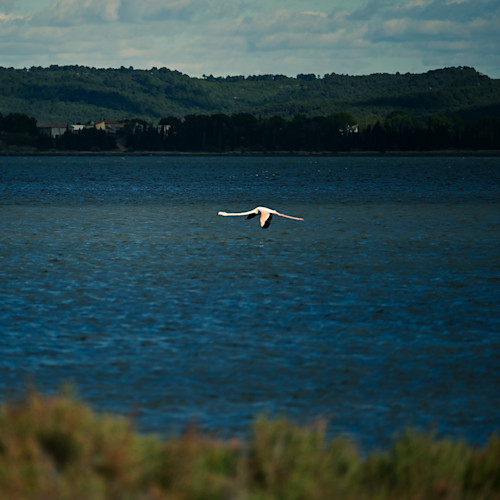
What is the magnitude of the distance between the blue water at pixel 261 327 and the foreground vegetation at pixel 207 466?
343cm

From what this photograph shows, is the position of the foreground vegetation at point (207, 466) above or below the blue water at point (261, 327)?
above

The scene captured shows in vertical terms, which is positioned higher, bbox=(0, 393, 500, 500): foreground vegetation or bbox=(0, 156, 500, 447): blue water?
bbox=(0, 393, 500, 500): foreground vegetation

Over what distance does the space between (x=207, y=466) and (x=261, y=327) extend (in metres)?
13.2

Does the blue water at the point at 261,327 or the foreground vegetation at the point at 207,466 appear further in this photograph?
the blue water at the point at 261,327

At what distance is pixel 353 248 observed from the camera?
145 ft

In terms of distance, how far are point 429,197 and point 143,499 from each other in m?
89.7

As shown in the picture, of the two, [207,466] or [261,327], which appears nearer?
[207,466]

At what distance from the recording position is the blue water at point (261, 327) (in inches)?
640

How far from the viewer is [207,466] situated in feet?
33.2

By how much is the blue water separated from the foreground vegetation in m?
3.43

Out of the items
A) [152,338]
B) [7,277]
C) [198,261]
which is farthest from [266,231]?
[152,338]

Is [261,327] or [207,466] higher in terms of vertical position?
[207,466]

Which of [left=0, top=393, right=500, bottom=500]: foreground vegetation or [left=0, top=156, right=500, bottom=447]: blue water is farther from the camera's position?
[left=0, top=156, right=500, bottom=447]: blue water

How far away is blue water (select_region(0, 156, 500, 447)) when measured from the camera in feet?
53.3
